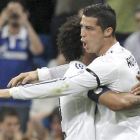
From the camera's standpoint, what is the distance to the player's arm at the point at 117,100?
3885 mm

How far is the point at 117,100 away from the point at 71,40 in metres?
0.62

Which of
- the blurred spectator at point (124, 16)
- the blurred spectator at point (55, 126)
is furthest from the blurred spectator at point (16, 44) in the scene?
the blurred spectator at point (124, 16)

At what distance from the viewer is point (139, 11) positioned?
21.1 ft

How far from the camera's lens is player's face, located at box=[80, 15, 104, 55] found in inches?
161

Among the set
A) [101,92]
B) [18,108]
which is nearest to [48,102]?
[18,108]

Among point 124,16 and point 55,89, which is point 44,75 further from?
point 124,16

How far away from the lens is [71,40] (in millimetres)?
4285

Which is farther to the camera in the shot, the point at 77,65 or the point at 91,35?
the point at 77,65

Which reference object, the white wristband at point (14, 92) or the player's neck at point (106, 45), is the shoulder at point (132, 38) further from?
the white wristband at point (14, 92)

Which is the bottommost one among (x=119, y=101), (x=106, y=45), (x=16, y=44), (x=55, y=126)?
(x=55, y=126)

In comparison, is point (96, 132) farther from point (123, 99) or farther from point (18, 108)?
point (18, 108)

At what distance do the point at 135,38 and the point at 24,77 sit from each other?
2.41m

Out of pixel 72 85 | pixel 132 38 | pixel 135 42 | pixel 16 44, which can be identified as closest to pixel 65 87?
pixel 72 85

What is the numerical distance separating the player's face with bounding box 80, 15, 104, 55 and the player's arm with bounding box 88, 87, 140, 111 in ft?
1.07
